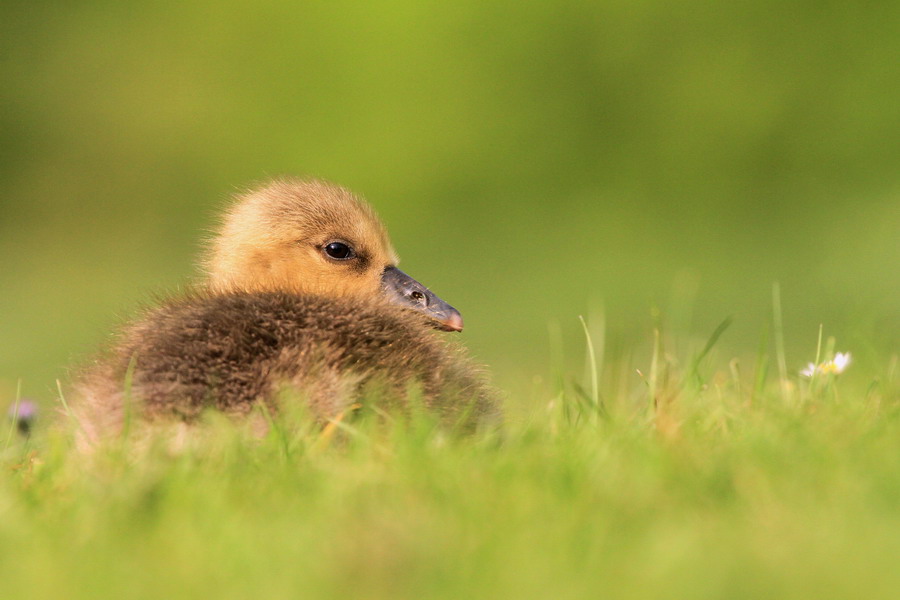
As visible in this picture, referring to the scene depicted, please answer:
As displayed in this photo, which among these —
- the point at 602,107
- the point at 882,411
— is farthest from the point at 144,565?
the point at 602,107

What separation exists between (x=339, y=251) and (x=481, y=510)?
78.8 inches

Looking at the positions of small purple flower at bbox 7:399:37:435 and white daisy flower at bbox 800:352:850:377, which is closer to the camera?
white daisy flower at bbox 800:352:850:377

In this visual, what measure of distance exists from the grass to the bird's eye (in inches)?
48.0

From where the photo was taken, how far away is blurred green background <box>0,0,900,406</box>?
1664 cm

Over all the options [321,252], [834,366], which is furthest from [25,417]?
[834,366]

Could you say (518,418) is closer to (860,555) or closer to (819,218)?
(860,555)

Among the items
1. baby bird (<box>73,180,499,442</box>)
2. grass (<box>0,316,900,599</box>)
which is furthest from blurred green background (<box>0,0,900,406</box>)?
grass (<box>0,316,900,599</box>)

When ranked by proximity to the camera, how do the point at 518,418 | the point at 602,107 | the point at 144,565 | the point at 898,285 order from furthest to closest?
the point at 602,107 → the point at 898,285 → the point at 518,418 → the point at 144,565

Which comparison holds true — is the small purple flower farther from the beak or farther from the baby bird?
the beak

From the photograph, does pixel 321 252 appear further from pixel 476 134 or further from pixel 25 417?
pixel 476 134

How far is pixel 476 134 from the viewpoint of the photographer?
18.6m

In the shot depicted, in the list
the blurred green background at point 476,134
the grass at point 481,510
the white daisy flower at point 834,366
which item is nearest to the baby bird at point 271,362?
the grass at point 481,510

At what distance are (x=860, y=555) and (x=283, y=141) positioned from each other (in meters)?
17.9

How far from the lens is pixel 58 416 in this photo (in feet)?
12.1
